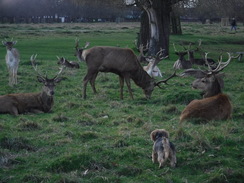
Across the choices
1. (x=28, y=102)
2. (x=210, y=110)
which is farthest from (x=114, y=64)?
(x=210, y=110)

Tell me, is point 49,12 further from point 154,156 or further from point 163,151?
point 163,151

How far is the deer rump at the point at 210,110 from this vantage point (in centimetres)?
910

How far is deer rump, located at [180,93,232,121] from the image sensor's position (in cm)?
910

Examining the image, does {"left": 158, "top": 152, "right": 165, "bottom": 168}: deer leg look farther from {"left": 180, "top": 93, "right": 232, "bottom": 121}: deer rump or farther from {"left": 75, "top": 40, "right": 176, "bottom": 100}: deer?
{"left": 75, "top": 40, "right": 176, "bottom": 100}: deer

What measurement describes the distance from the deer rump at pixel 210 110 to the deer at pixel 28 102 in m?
3.41

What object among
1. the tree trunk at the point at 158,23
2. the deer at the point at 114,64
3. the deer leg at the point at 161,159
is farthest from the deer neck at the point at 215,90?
the tree trunk at the point at 158,23

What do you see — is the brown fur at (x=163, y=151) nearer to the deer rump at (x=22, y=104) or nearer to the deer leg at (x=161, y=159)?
the deer leg at (x=161, y=159)

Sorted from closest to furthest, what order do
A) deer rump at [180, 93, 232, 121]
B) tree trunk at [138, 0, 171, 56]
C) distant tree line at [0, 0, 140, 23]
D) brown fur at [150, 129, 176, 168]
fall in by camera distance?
1. brown fur at [150, 129, 176, 168]
2. deer rump at [180, 93, 232, 121]
3. tree trunk at [138, 0, 171, 56]
4. distant tree line at [0, 0, 140, 23]

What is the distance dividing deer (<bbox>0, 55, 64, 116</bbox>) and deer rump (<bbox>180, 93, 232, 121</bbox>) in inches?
134

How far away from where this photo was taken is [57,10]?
89562 mm

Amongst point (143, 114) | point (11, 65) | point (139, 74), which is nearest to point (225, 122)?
point (143, 114)

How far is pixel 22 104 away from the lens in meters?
10.8

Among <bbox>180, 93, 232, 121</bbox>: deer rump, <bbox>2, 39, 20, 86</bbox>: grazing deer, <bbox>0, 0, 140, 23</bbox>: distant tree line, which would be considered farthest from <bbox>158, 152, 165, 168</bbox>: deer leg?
<bbox>0, 0, 140, 23</bbox>: distant tree line

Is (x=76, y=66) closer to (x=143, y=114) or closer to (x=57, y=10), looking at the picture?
(x=143, y=114)
